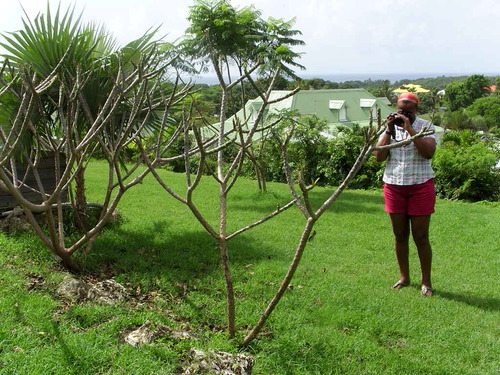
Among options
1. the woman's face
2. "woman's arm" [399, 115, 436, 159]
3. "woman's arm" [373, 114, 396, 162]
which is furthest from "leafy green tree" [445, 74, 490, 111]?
"woman's arm" [399, 115, 436, 159]

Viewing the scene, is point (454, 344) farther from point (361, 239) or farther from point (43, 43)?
point (43, 43)

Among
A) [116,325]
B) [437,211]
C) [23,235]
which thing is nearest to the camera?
[116,325]

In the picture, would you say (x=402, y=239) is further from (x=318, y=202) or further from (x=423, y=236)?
(x=318, y=202)

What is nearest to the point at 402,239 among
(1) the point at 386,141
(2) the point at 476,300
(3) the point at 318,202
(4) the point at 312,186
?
(2) the point at 476,300

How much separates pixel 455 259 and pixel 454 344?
2.65 meters

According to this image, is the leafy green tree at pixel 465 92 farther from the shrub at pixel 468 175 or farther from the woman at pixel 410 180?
the woman at pixel 410 180

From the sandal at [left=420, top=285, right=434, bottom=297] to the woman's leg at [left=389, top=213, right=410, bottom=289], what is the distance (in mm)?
243

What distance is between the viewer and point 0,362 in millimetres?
3008

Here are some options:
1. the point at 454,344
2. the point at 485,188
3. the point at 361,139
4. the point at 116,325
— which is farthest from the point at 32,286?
the point at 361,139

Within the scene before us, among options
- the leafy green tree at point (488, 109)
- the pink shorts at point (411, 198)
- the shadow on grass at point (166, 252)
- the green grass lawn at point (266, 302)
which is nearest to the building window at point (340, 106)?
the green grass lawn at point (266, 302)

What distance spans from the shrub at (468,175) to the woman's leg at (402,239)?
667cm

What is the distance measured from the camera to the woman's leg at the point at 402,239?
16.6 feet

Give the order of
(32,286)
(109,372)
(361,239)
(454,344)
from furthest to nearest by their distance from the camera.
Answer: (361,239) < (32,286) < (454,344) < (109,372)

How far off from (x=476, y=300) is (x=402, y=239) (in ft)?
3.07
